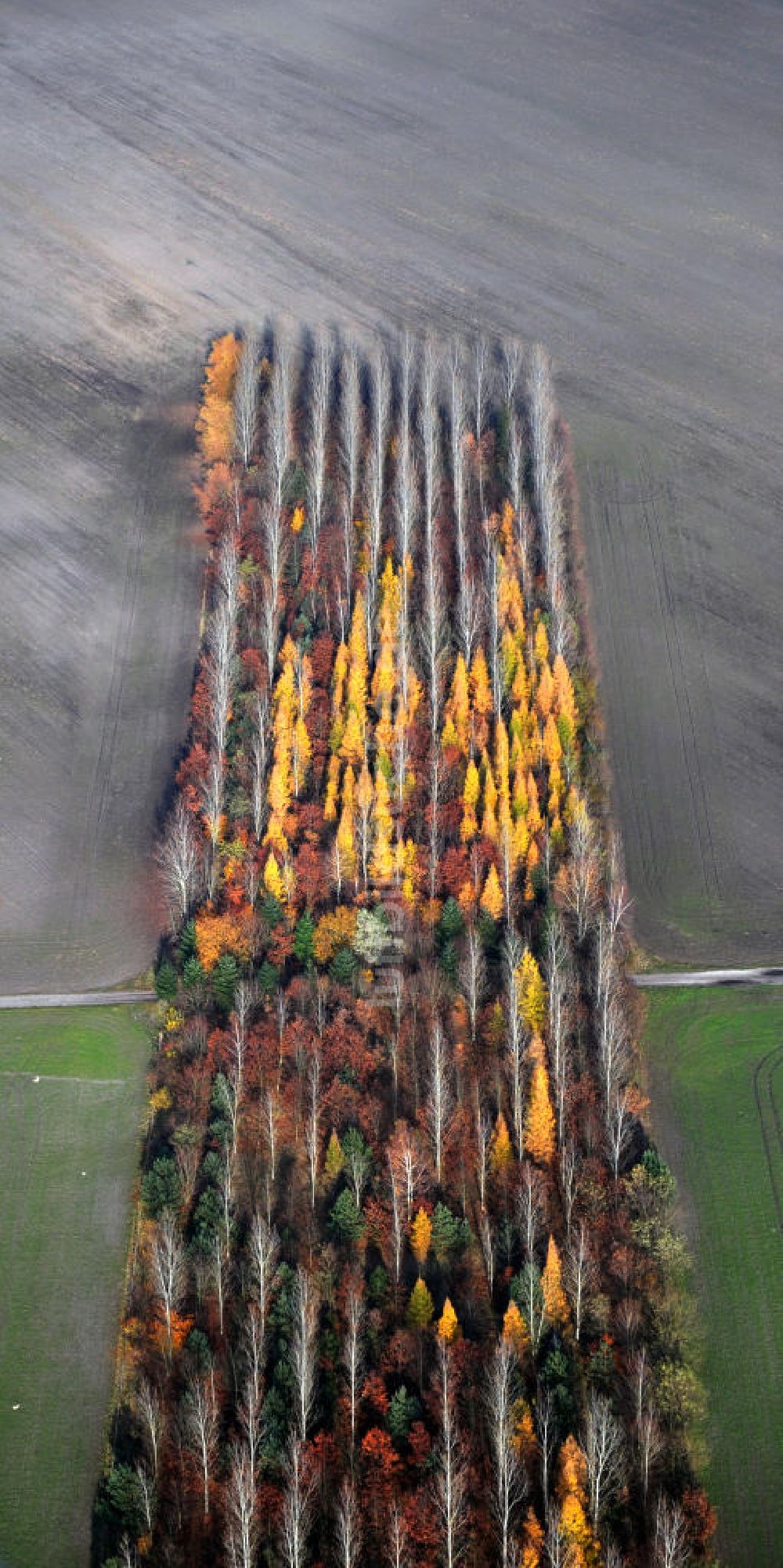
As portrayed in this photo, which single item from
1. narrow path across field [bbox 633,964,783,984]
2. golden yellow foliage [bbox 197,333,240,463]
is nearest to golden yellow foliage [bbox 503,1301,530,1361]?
narrow path across field [bbox 633,964,783,984]

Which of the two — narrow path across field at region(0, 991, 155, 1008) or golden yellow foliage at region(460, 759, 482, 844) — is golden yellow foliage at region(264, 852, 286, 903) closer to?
narrow path across field at region(0, 991, 155, 1008)

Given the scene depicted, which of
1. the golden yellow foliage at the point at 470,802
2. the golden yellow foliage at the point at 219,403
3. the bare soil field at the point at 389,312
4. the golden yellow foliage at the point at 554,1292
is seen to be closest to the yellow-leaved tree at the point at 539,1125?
the golden yellow foliage at the point at 554,1292

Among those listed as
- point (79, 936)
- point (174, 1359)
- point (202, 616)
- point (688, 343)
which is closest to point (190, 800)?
point (79, 936)

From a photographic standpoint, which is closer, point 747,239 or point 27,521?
point 27,521

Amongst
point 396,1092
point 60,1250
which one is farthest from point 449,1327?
point 60,1250

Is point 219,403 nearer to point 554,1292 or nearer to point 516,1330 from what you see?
point 554,1292

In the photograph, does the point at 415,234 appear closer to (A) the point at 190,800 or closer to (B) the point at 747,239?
(B) the point at 747,239
